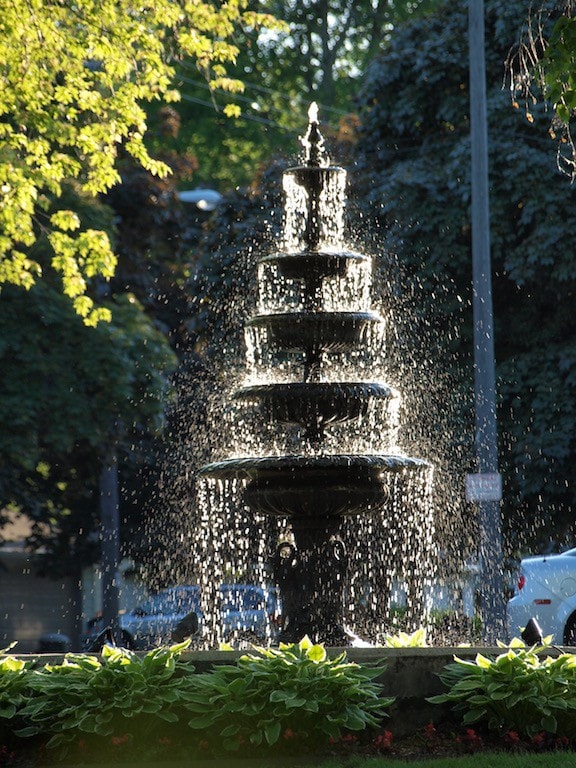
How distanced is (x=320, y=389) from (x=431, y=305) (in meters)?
12.0

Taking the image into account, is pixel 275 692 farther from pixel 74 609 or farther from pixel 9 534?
pixel 9 534

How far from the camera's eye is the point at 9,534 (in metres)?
44.1

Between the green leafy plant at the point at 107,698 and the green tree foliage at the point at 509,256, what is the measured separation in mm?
13894

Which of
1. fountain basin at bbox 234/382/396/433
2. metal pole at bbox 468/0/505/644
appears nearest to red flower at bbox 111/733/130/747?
fountain basin at bbox 234/382/396/433

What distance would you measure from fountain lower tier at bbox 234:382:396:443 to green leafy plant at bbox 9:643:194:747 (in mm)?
3018

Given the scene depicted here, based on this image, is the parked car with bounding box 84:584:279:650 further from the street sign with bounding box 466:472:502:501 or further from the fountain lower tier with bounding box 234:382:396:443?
the fountain lower tier with bounding box 234:382:396:443

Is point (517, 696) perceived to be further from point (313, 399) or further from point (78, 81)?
point (78, 81)

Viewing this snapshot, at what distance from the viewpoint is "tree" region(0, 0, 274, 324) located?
1538 centimetres

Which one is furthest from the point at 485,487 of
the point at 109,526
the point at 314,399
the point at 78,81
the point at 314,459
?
the point at 109,526

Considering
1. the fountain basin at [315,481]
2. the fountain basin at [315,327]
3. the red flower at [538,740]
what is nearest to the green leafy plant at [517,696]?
the red flower at [538,740]

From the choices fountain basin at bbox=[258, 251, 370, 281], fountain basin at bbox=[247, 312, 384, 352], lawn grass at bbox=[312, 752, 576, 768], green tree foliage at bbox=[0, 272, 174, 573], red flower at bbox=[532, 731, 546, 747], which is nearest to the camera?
lawn grass at bbox=[312, 752, 576, 768]

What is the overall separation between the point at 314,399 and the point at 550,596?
728 centimetres

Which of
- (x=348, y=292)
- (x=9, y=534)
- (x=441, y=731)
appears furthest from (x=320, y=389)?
(x=9, y=534)

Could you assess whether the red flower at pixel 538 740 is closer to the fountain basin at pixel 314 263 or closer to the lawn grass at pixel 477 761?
the lawn grass at pixel 477 761
